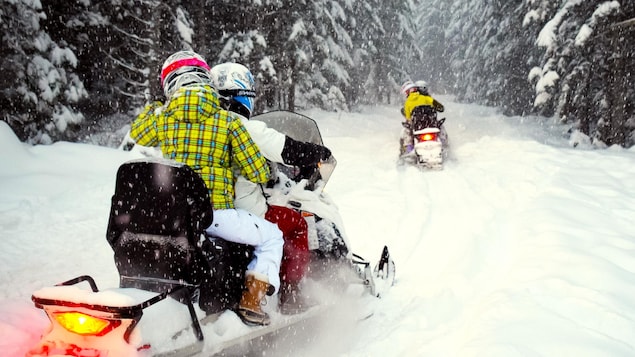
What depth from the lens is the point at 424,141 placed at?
8.64 meters

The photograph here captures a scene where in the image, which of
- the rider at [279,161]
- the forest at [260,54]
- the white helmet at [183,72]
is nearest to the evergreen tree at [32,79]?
the forest at [260,54]

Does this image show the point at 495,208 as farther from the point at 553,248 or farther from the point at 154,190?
the point at 154,190

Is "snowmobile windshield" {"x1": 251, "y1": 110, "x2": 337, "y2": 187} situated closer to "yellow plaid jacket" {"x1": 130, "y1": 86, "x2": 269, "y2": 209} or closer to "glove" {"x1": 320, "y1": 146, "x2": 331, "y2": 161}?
"glove" {"x1": 320, "y1": 146, "x2": 331, "y2": 161}

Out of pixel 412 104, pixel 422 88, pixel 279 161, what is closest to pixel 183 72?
pixel 279 161

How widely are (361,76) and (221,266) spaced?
1083 inches

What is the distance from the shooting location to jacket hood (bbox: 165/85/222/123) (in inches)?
106

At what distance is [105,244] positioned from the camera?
5312 mm

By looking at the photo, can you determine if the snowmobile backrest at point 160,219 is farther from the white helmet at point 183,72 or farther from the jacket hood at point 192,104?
the white helmet at point 183,72

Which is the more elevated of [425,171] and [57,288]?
[57,288]

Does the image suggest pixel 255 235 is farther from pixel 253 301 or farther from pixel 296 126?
pixel 296 126

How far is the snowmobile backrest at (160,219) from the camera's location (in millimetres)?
2393

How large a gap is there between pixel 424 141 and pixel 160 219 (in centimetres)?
688

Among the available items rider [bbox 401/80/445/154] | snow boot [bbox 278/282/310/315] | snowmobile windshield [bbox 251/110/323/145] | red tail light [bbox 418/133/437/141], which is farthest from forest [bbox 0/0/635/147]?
snow boot [bbox 278/282/310/315]

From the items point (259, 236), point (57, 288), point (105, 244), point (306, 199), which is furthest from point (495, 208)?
point (57, 288)
